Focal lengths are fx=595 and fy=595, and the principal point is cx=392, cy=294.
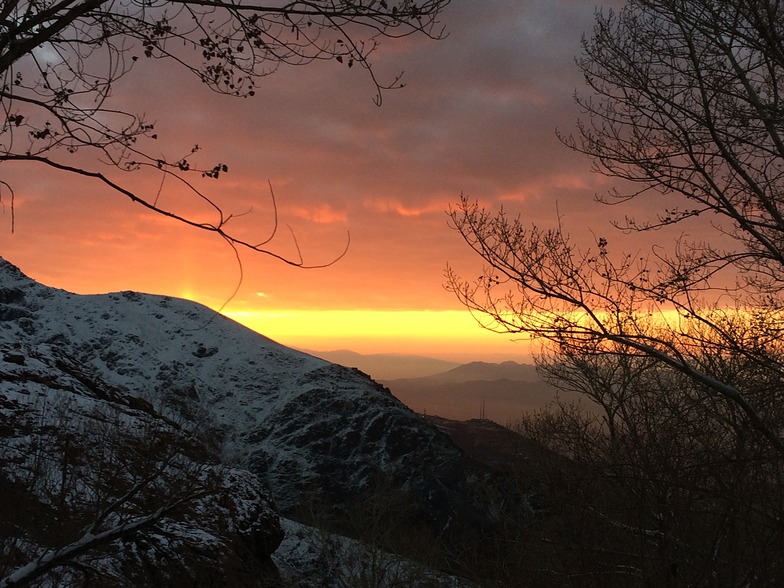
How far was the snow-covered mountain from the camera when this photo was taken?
6091 centimetres

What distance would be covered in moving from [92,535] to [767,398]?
8.39 m

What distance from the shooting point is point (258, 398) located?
7419cm

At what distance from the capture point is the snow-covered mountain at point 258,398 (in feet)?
200

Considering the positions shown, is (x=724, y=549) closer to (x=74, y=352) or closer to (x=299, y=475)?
(x=299, y=475)

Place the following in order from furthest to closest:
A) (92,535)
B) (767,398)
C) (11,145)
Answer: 1. (767,398)
2. (92,535)
3. (11,145)

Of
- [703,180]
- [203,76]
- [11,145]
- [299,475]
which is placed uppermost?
[703,180]

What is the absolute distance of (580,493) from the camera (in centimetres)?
1273

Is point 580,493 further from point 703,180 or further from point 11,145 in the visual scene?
point 11,145

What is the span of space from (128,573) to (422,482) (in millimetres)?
53459

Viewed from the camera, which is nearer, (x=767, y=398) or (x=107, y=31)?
(x=107, y=31)

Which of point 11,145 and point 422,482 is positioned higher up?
point 11,145

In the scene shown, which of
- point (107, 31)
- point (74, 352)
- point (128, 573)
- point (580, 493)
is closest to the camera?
point (107, 31)

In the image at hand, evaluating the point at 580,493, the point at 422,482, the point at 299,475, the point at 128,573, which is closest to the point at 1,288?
the point at 299,475

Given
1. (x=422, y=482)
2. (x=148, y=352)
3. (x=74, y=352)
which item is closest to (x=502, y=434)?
(x=422, y=482)
